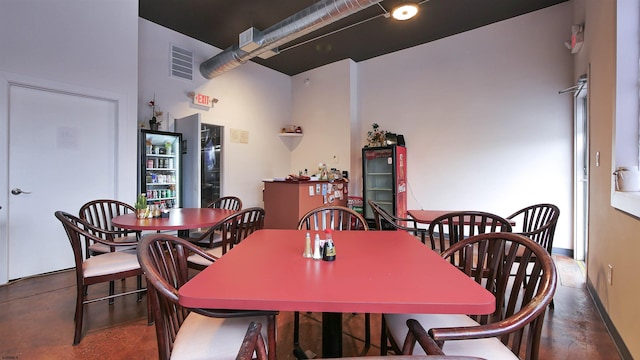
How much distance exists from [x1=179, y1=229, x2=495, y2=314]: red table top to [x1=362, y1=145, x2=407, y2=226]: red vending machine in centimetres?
379

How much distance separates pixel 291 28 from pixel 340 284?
3.78 m

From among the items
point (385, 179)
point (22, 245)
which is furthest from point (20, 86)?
point (385, 179)

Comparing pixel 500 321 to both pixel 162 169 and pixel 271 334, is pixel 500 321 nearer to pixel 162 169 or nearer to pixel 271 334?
pixel 271 334

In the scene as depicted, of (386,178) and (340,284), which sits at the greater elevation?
(386,178)

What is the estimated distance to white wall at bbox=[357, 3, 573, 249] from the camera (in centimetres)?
411

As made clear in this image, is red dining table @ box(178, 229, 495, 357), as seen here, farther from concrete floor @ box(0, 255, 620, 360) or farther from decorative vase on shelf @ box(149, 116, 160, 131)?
decorative vase on shelf @ box(149, 116, 160, 131)

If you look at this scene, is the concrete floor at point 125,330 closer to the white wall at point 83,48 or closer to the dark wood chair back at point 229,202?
the dark wood chair back at point 229,202

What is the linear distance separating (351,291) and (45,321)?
2706 millimetres

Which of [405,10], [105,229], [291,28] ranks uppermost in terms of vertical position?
[291,28]

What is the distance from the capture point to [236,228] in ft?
6.54

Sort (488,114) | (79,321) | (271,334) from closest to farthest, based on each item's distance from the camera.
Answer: (271,334), (79,321), (488,114)

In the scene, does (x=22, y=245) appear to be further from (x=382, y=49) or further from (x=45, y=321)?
(x=382, y=49)

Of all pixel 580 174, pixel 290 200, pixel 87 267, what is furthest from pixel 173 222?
pixel 580 174

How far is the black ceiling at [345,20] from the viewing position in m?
4.00
